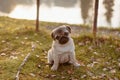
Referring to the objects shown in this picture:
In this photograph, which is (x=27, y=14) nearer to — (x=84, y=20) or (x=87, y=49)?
(x=84, y=20)

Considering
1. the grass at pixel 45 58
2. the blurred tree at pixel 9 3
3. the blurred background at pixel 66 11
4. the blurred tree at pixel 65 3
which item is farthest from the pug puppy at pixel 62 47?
the blurred tree at pixel 65 3

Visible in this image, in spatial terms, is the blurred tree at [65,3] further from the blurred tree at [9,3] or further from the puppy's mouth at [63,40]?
the puppy's mouth at [63,40]

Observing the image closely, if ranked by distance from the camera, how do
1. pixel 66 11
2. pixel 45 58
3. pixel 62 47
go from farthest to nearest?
pixel 66 11
pixel 45 58
pixel 62 47

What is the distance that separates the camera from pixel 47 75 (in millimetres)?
6246

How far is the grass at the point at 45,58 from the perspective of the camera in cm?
627

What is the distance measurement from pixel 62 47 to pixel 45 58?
113 centimetres

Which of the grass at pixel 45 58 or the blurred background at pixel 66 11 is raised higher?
the blurred background at pixel 66 11

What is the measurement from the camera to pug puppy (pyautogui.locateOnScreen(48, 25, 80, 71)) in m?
5.97

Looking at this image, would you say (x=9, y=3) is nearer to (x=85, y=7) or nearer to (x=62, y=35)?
(x=85, y=7)

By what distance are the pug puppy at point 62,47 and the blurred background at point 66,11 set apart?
5350 millimetres

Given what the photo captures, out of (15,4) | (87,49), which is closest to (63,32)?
(87,49)

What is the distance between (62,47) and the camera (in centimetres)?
614

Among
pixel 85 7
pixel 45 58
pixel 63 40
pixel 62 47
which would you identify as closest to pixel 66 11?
pixel 85 7

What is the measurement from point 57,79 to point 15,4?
968cm
